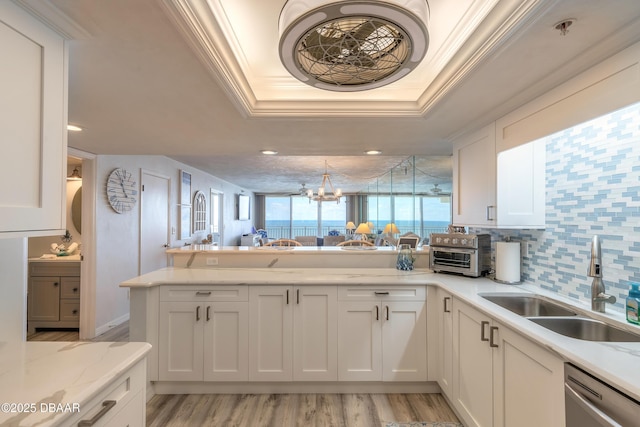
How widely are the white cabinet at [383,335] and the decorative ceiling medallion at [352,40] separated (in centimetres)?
158

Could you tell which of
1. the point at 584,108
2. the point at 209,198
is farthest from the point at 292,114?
the point at 209,198

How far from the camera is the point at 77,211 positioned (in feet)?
12.6

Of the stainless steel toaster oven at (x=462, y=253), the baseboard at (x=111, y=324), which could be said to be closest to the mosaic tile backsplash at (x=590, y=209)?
the stainless steel toaster oven at (x=462, y=253)

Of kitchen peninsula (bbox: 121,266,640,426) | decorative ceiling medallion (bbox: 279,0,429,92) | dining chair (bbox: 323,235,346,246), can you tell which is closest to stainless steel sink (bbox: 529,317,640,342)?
kitchen peninsula (bbox: 121,266,640,426)

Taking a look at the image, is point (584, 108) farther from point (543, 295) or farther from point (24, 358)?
point (24, 358)

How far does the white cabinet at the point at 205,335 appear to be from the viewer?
7.39ft

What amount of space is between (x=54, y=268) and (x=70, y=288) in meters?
0.32

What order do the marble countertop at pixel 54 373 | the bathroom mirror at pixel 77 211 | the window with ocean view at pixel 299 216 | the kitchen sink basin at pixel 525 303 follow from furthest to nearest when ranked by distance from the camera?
1. the window with ocean view at pixel 299 216
2. the bathroom mirror at pixel 77 211
3. the kitchen sink basin at pixel 525 303
4. the marble countertop at pixel 54 373

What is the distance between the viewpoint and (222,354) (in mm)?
2256

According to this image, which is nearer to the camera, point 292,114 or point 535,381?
point 535,381

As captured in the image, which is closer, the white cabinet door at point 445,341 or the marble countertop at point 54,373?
the marble countertop at point 54,373

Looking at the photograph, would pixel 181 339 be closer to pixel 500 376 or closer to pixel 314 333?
pixel 314 333

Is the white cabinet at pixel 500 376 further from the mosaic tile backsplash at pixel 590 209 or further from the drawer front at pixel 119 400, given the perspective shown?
the drawer front at pixel 119 400

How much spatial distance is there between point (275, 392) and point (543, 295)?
6.67 ft
